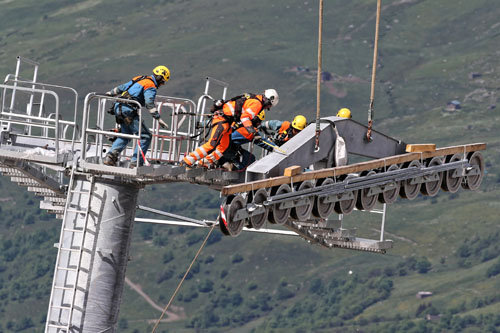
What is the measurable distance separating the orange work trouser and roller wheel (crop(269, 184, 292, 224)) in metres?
2.87

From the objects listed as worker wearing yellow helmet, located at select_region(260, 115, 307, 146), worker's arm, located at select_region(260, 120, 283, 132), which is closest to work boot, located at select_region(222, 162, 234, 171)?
worker wearing yellow helmet, located at select_region(260, 115, 307, 146)

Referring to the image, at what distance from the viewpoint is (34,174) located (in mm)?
28719

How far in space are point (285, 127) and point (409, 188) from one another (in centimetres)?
382

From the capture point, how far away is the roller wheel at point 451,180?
2867 cm

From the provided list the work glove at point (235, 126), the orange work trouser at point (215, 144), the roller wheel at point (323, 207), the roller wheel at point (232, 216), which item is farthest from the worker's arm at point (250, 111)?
the roller wheel at point (232, 216)

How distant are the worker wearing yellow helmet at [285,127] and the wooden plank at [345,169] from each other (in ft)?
11.1


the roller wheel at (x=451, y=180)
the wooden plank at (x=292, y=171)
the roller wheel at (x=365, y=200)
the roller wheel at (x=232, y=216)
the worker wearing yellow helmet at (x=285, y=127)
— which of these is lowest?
the roller wheel at (x=232, y=216)

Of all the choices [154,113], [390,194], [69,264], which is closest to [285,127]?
[390,194]

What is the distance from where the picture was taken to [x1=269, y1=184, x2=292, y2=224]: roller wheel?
22.5 meters

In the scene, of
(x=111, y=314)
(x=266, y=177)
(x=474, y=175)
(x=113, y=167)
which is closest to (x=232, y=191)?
(x=266, y=177)

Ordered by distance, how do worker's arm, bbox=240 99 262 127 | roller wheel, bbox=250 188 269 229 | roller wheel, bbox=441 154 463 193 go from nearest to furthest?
1. roller wheel, bbox=250 188 269 229
2. worker's arm, bbox=240 99 262 127
3. roller wheel, bbox=441 154 463 193

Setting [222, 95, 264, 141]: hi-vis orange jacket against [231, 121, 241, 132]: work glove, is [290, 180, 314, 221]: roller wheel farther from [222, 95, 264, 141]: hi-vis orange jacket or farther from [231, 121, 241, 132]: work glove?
[231, 121, 241, 132]: work glove

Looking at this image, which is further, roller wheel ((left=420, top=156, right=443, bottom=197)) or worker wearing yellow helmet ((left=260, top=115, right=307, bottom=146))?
worker wearing yellow helmet ((left=260, top=115, right=307, bottom=146))

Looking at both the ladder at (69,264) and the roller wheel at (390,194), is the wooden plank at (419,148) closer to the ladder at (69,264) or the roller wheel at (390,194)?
the roller wheel at (390,194)
